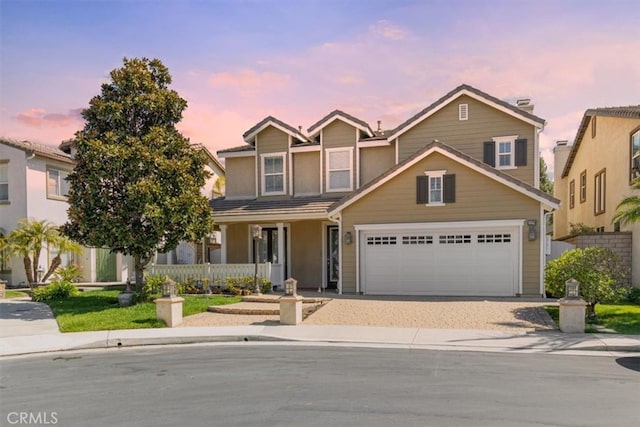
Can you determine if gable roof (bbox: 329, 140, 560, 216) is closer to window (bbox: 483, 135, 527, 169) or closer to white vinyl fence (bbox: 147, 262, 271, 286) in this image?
window (bbox: 483, 135, 527, 169)

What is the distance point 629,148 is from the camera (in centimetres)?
1712

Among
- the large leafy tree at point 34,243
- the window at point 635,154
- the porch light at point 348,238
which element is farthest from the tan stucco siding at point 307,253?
the window at point 635,154

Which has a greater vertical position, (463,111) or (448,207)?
(463,111)

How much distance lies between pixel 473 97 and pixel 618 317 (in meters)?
9.33

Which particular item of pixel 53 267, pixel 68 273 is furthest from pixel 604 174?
pixel 53 267

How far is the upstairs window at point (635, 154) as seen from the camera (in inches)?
645

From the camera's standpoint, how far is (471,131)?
17297 millimetres

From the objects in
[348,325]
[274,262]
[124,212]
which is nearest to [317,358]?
[348,325]

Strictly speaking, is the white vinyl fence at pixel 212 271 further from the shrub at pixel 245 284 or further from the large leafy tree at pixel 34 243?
the large leafy tree at pixel 34 243

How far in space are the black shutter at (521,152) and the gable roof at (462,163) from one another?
6.64 feet

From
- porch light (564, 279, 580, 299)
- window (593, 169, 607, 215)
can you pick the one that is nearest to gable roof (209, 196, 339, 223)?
porch light (564, 279, 580, 299)

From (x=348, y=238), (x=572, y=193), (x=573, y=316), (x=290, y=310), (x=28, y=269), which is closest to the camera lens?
(x=573, y=316)

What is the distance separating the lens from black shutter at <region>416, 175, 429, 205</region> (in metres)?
15.4

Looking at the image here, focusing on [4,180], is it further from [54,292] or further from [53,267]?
[54,292]
